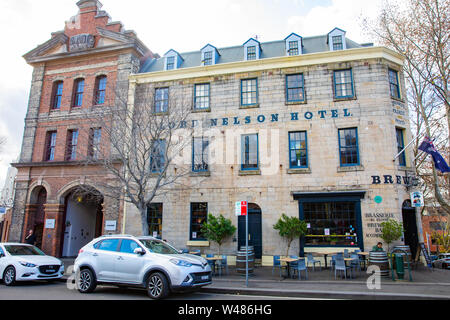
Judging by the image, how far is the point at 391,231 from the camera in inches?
562

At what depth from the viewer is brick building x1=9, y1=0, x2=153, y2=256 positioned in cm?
1925

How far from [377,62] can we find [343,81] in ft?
6.45

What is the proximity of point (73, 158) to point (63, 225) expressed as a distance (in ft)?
14.0

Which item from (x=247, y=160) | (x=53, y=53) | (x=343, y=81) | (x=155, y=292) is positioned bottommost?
(x=155, y=292)

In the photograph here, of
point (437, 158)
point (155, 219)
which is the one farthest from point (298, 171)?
point (155, 219)

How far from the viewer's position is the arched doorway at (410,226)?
15.8 meters

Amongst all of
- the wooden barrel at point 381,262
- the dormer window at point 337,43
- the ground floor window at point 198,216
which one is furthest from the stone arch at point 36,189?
the dormer window at point 337,43

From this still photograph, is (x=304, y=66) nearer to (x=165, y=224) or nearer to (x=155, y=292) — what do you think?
(x=165, y=224)

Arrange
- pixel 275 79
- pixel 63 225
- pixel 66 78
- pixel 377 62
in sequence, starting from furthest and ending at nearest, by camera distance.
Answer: pixel 66 78
pixel 63 225
pixel 275 79
pixel 377 62

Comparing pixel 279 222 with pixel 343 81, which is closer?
pixel 279 222

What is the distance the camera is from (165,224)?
1773 cm

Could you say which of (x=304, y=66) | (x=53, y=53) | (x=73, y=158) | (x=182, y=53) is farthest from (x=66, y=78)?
(x=304, y=66)

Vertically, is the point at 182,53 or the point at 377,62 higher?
the point at 182,53

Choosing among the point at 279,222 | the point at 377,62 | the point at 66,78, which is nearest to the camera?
the point at 279,222
